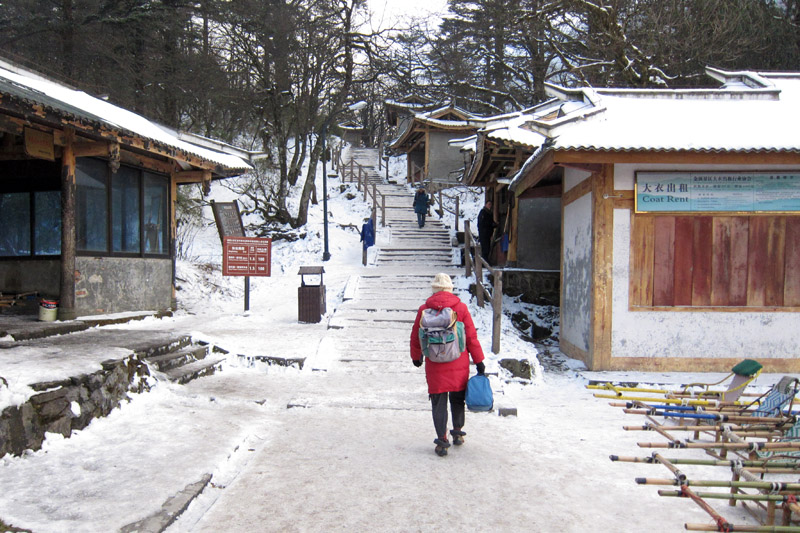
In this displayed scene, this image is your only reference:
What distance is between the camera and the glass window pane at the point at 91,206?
9.00 metres

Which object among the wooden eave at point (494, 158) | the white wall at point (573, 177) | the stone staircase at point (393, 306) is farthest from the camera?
the wooden eave at point (494, 158)

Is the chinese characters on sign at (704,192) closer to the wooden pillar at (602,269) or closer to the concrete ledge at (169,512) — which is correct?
the wooden pillar at (602,269)

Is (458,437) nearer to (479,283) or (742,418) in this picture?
→ (742,418)

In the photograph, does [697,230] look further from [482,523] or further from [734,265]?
[482,523]

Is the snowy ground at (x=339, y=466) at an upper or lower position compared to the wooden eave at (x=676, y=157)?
lower

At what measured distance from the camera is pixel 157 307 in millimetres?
11195

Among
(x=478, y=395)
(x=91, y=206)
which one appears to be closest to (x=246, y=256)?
(x=91, y=206)

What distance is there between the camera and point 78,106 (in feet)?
25.9

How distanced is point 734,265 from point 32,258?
11539mm

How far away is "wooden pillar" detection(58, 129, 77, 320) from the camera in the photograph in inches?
322

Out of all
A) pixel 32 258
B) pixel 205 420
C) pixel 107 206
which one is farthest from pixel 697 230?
pixel 32 258

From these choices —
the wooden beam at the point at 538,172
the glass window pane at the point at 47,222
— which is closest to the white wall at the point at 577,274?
the wooden beam at the point at 538,172

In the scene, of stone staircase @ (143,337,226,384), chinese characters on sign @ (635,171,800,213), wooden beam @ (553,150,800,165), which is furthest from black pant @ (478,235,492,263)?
stone staircase @ (143,337,226,384)

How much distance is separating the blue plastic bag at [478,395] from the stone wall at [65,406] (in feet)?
11.2
